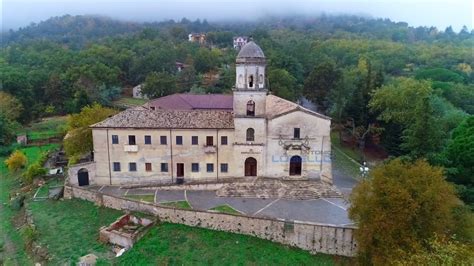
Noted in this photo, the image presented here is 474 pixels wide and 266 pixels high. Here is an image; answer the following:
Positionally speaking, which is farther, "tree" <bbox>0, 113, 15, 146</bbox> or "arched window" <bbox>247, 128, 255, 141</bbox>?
"tree" <bbox>0, 113, 15, 146</bbox>

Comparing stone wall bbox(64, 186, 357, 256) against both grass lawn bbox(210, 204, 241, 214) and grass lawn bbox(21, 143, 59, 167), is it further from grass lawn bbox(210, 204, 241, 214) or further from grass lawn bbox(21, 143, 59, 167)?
grass lawn bbox(21, 143, 59, 167)

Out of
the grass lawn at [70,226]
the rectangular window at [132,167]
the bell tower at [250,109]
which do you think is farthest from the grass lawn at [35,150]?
the bell tower at [250,109]

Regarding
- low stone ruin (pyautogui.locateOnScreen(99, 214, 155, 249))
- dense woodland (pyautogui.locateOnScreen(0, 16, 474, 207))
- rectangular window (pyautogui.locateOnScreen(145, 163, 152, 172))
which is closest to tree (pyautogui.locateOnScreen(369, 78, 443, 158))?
dense woodland (pyautogui.locateOnScreen(0, 16, 474, 207))

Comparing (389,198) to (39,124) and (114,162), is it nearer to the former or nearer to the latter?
(114,162)

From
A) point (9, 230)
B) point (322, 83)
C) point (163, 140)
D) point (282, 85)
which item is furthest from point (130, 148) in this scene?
point (322, 83)

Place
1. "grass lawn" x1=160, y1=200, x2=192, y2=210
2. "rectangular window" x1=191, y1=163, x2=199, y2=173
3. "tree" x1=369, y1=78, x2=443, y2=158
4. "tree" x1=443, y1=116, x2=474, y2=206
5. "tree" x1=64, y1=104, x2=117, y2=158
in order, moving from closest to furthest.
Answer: "grass lawn" x1=160, y1=200, x2=192, y2=210 < "tree" x1=443, y1=116, x2=474, y2=206 < "rectangular window" x1=191, y1=163, x2=199, y2=173 < "tree" x1=369, y1=78, x2=443, y2=158 < "tree" x1=64, y1=104, x2=117, y2=158

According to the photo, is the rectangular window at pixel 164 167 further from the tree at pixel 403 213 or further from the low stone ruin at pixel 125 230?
the tree at pixel 403 213
